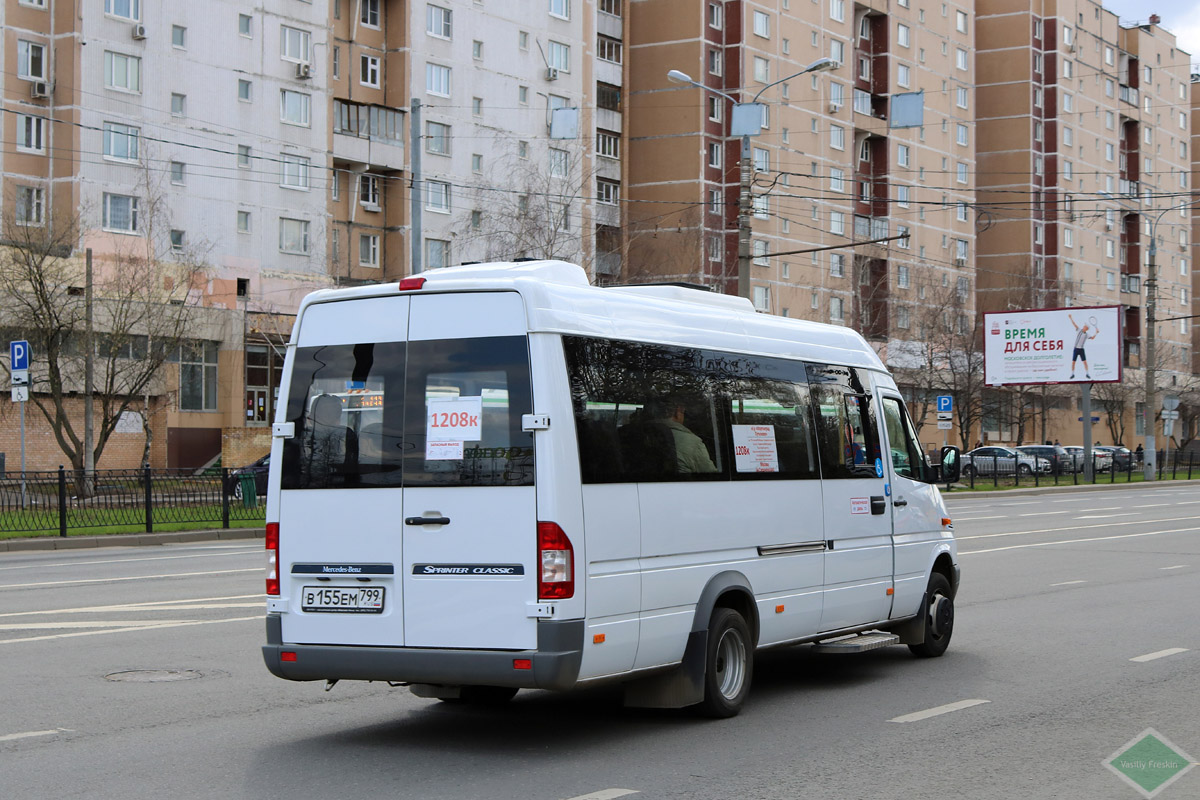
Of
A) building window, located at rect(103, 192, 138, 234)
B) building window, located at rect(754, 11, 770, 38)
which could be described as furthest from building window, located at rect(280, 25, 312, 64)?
building window, located at rect(754, 11, 770, 38)

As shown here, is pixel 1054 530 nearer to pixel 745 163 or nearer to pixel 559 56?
pixel 745 163

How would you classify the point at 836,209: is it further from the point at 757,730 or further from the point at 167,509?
the point at 757,730

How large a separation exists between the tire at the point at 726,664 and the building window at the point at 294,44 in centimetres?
5440

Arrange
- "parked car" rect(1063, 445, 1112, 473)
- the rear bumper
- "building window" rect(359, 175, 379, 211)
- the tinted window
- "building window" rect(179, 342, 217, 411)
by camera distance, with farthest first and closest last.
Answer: "parked car" rect(1063, 445, 1112, 473) → "building window" rect(359, 175, 379, 211) → "building window" rect(179, 342, 217, 411) → the tinted window → the rear bumper

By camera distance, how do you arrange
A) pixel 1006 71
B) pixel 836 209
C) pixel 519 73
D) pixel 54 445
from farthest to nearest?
pixel 1006 71 → pixel 836 209 → pixel 519 73 → pixel 54 445

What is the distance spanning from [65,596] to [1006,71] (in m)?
94.5

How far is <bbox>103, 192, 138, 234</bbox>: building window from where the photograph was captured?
53.4m

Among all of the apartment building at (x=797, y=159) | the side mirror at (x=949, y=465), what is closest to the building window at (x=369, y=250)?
the apartment building at (x=797, y=159)

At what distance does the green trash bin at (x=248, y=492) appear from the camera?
29.8 meters

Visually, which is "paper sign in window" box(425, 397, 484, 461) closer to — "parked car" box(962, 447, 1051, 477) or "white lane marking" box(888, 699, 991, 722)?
"white lane marking" box(888, 699, 991, 722)

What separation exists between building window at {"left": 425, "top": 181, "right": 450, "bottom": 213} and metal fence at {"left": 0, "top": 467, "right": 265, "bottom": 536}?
115ft

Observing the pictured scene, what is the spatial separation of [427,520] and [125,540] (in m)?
20.2

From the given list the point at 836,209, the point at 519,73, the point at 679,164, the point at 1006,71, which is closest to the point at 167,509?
the point at 519,73

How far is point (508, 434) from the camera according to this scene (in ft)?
25.5
